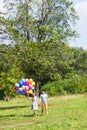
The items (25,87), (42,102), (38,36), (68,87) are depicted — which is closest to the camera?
(25,87)

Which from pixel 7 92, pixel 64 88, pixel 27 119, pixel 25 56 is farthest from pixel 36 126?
pixel 7 92

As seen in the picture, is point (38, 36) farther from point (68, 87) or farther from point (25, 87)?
point (68, 87)

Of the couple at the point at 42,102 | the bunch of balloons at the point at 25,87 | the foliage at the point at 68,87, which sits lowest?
the couple at the point at 42,102

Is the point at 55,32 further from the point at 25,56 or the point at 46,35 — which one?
the point at 25,56

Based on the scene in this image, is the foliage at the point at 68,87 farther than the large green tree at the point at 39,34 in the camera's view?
Yes

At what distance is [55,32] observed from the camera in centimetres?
3406

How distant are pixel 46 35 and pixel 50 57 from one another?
1.92 m

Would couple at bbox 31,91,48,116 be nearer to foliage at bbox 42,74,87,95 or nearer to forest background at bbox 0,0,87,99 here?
forest background at bbox 0,0,87,99

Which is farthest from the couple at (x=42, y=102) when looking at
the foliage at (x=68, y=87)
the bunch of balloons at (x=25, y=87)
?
the foliage at (x=68, y=87)

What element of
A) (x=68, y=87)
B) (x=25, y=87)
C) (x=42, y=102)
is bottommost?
(x=42, y=102)

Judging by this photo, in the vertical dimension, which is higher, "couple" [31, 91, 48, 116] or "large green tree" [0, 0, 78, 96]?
"large green tree" [0, 0, 78, 96]

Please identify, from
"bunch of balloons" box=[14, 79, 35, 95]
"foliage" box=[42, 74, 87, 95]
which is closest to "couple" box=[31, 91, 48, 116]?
"bunch of balloons" box=[14, 79, 35, 95]

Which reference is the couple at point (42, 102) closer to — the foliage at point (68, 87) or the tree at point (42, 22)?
the tree at point (42, 22)

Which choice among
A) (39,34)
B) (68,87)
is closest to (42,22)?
→ (39,34)
